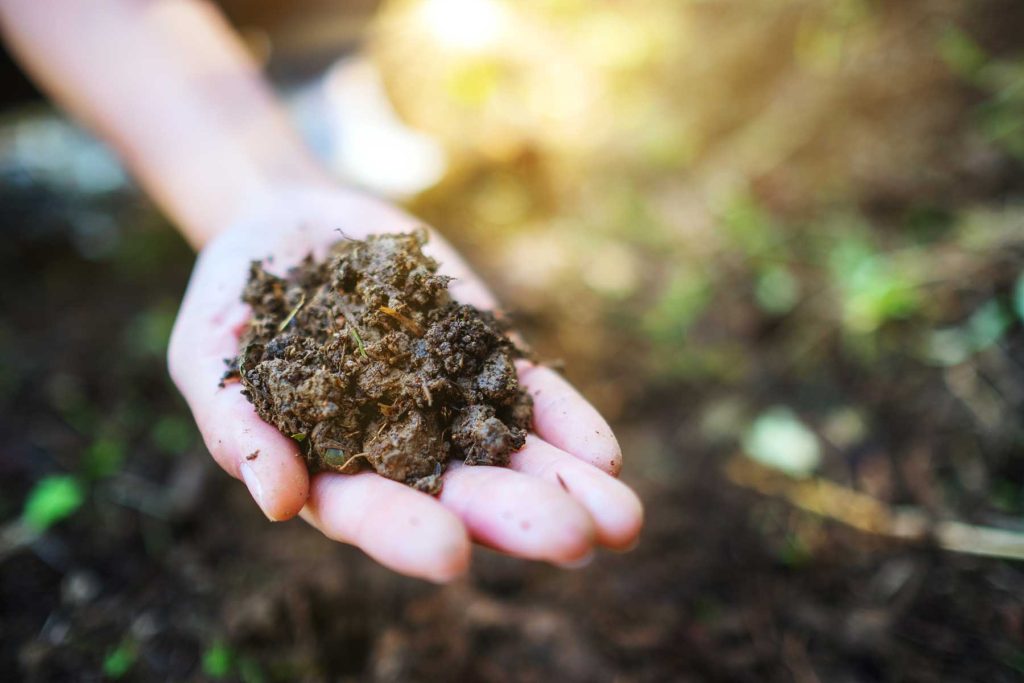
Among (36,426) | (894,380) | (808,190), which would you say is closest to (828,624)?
(894,380)

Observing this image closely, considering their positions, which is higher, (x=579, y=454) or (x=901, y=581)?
(x=579, y=454)

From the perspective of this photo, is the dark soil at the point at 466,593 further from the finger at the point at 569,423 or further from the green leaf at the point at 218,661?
the finger at the point at 569,423

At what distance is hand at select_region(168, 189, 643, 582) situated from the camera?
4.26 feet

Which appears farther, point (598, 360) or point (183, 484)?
point (598, 360)

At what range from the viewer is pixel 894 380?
286cm

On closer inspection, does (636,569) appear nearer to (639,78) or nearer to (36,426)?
(36,426)

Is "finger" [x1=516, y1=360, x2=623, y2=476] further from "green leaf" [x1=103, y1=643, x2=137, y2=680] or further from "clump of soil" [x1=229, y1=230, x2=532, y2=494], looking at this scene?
"green leaf" [x1=103, y1=643, x2=137, y2=680]

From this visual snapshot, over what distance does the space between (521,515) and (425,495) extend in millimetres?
260

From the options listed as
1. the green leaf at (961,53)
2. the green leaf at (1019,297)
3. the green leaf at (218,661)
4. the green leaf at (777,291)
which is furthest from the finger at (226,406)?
the green leaf at (961,53)

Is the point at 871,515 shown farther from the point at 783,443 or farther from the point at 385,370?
the point at 385,370

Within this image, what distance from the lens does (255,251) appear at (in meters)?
2.18

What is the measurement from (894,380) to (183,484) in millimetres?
3351

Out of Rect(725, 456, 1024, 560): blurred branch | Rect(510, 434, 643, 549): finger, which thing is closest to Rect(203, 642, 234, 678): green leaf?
Rect(510, 434, 643, 549): finger

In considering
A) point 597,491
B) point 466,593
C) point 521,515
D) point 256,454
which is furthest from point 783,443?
point 256,454
